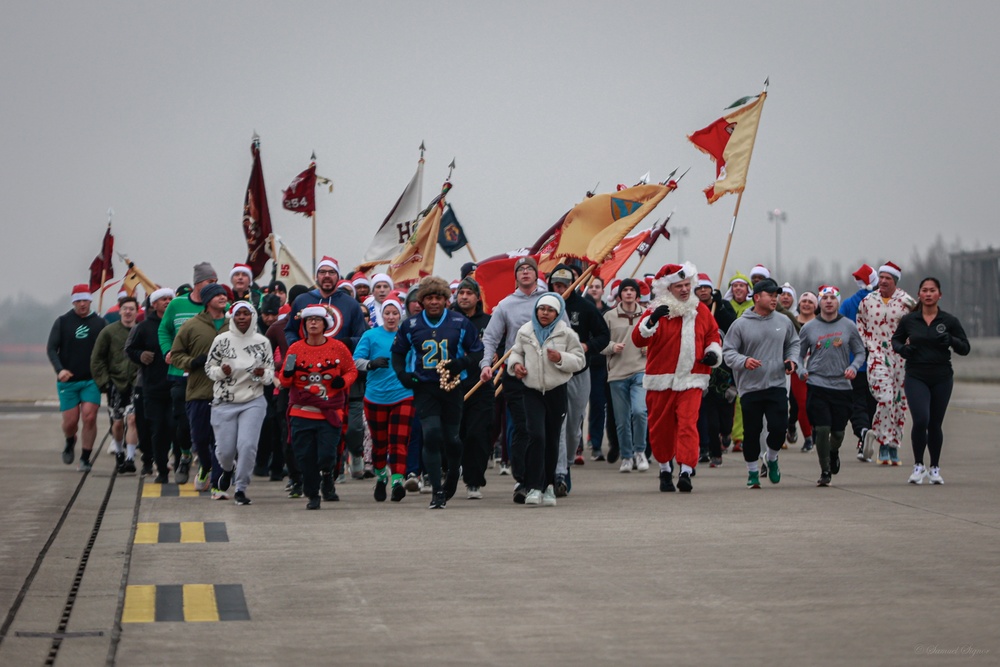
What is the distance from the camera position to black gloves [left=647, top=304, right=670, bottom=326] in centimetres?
1355

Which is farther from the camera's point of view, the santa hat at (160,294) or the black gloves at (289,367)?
the santa hat at (160,294)

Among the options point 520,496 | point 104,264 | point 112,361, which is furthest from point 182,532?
point 104,264

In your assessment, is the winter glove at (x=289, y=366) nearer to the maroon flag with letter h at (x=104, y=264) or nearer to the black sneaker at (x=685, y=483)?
the black sneaker at (x=685, y=483)

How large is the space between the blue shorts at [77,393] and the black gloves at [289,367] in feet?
16.1

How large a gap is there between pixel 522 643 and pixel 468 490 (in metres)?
6.69

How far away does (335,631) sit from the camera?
7039mm

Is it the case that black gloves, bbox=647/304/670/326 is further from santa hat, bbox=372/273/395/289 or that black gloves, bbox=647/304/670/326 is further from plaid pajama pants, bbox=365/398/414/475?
santa hat, bbox=372/273/395/289

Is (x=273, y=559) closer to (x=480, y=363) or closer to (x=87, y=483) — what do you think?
(x=480, y=363)

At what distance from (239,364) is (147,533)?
8.54ft

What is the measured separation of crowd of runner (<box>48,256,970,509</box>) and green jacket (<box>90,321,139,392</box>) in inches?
0.6

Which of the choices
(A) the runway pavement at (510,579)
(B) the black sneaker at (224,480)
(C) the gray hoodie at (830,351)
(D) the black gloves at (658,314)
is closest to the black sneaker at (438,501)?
(A) the runway pavement at (510,579)

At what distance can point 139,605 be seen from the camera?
7750 millimetres

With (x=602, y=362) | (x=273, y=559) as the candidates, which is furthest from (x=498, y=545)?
(x=602, y=362)

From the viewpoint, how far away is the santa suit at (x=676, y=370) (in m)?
13.6
